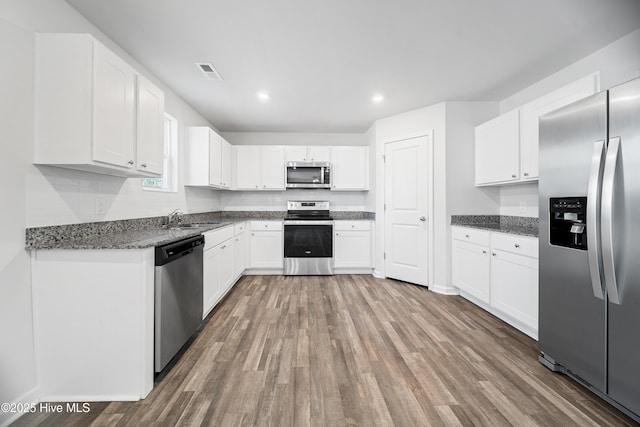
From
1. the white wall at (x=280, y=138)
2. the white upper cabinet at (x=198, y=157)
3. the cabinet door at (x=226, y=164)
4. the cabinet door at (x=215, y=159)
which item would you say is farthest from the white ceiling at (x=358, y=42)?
the white wall at (x=280, y=138)

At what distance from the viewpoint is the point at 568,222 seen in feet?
5.86

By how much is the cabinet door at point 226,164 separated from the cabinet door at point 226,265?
1.21 meters

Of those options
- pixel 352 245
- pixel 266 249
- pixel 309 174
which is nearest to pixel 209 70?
pixel 309 174

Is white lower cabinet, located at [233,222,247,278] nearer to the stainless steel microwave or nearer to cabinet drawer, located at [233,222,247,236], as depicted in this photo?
cabinet drawer, located at [233,222,247,236]

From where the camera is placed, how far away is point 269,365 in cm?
194

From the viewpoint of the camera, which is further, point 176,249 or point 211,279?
point 211,279

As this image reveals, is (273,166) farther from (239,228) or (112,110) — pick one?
(112,110)

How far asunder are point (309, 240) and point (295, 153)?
1.57 m

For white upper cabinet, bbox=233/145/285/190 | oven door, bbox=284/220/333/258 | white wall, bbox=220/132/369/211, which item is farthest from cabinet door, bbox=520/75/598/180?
white upper cabinet, bbox=233/145/285/190

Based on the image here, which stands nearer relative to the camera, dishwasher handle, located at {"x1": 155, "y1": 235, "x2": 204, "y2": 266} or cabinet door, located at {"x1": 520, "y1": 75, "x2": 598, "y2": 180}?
dishwasher handle, located at {"x1": 155, "y1": 235, "x2": 204, "y2": 266}

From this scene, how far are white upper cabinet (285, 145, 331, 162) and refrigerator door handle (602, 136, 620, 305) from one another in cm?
363

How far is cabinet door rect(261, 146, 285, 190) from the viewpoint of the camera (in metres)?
4.71

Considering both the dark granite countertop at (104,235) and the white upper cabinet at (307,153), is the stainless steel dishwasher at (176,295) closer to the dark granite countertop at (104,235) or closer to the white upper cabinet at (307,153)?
the dark granite countertop at (104,235)

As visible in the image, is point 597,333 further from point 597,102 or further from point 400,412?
point 597,102
